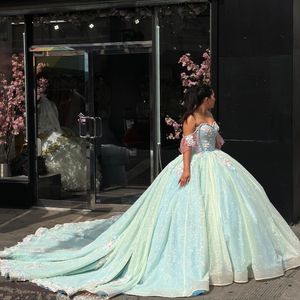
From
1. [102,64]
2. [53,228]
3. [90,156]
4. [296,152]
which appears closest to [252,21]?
[296,152]

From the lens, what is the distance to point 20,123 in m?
8.50

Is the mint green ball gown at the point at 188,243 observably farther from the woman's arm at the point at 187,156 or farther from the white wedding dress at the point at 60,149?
the white wedding dress at the point at 60,149

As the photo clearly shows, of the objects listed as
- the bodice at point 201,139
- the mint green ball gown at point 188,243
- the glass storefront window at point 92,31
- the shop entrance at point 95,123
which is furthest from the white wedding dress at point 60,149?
the bodice at point 201,139

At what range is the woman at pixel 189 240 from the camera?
190 inches

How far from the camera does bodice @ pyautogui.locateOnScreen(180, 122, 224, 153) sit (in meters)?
5.19

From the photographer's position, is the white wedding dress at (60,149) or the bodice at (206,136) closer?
the bodice at (206,136)

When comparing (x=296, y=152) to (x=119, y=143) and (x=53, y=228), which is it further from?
(x=53, y=228)

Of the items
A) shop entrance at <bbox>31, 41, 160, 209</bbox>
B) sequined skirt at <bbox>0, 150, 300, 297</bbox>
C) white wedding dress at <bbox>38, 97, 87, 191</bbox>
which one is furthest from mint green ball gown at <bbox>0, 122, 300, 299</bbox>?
white wedding dress at <bbox>38, 97, 87, 191</bbox>

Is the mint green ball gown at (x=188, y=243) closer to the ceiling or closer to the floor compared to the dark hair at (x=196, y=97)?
closer to the floor

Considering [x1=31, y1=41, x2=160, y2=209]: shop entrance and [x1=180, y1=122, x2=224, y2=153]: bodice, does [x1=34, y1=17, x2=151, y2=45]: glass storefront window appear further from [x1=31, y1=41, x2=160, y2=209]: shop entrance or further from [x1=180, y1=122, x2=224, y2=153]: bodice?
[x1=180, y1=122, x2=224, y2=153]: bodice

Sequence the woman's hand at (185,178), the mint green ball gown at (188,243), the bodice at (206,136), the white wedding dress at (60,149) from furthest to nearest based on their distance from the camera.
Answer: the white wedding dress at (60,149) < the bodice at (206,136) < the woman's hand at (185,178) < the mint green ball gown at (188,243)

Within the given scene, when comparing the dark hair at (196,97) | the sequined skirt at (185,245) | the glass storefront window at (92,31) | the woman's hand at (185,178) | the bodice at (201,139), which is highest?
the glass storefront window at (92,31)

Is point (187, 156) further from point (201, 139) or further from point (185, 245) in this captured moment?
point (185, 245)

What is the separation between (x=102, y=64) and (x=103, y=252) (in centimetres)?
344
